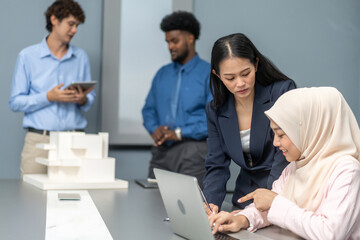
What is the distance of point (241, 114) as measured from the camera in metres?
2.01

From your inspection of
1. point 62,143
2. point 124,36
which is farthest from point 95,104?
point 62,143

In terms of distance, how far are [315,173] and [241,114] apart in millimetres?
657

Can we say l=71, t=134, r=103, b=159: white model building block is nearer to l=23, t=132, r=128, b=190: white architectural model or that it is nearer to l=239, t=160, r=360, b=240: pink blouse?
l=23, t=132, r=128, b=190: white architectural model

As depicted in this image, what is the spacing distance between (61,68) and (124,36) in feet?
3.43

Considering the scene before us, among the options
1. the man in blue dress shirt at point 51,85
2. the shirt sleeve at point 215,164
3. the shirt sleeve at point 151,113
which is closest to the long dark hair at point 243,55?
the shirt sleeve at point 215,164

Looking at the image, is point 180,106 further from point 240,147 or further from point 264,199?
point 264,199

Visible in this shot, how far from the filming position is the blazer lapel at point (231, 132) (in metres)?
1.95

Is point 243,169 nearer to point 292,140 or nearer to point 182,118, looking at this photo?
point 292,140

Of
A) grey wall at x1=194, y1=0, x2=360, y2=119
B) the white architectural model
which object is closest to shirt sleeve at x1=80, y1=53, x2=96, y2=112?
the white architectural model

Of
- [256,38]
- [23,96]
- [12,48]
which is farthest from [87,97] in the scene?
[256,38]

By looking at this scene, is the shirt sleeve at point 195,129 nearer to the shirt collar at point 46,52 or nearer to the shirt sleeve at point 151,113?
the shirt sleeve at point 151,113

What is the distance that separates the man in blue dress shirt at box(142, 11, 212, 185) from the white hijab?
60.5 inches

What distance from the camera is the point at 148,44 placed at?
429 centimetres

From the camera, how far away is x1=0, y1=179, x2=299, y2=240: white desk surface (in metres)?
1.47
